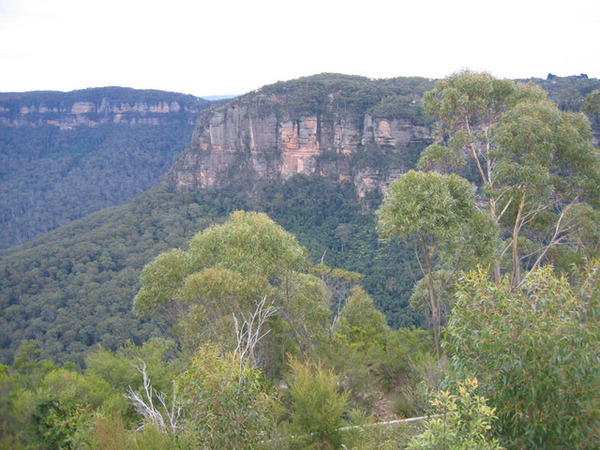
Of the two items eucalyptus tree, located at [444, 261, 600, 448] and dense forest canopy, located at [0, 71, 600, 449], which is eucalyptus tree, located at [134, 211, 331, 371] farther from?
eucalyptus tree, located at [444, 261, 600, 448]

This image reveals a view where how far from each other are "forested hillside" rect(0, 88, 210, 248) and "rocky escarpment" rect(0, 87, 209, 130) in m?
0.19

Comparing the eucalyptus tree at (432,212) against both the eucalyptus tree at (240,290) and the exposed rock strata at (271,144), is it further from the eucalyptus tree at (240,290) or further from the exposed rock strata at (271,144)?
the exposed rock strata at (271,144)

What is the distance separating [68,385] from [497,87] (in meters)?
11.2

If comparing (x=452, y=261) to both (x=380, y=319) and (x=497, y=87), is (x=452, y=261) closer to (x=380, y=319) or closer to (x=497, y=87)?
(x=497, y=87)

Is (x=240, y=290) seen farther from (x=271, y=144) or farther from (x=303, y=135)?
(x=271, y=144)

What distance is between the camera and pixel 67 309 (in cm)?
2558

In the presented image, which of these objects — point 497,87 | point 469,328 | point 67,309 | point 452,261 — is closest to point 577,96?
point 497,87

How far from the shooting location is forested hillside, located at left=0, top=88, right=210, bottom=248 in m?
74.8

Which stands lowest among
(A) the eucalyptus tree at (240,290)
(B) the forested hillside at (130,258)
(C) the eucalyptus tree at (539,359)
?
(B) the forested hillside at (130,258)

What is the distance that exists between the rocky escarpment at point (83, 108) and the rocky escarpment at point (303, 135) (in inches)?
2037

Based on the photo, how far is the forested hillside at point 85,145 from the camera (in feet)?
245

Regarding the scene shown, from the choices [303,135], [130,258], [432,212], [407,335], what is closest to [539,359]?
[432,212]

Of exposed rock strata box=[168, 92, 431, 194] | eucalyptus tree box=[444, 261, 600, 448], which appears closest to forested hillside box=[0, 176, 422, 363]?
exposed rock strata box=[168, 92, 431, 194]

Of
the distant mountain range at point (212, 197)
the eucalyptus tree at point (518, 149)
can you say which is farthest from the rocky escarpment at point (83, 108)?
the eucalyptus tree at point (518, 149)
